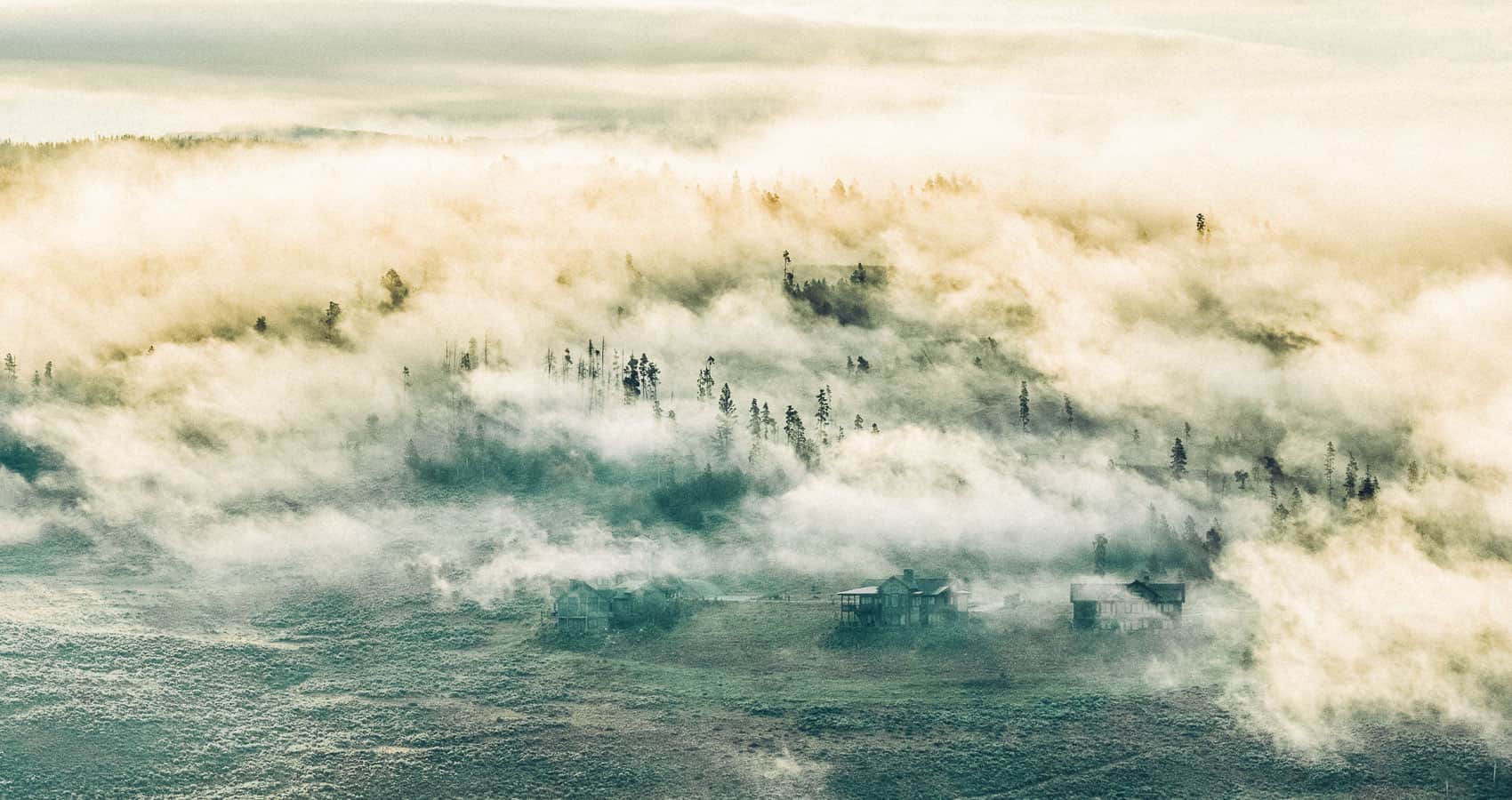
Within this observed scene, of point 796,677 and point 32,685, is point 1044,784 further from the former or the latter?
point 32,685

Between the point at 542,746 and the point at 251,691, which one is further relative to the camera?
the point at 251,691

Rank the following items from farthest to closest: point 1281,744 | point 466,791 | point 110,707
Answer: point 110,707 → point 1281,744 → point 466,791

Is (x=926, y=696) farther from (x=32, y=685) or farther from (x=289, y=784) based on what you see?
(x=32, y=685)

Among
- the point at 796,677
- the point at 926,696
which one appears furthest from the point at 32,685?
the point at 926,696

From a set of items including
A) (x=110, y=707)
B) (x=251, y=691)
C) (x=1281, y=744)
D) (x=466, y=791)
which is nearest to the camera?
(x=466, y=791)

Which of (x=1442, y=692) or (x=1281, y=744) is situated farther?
(x=1442, y=692)

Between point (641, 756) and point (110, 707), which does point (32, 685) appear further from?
point (641, 756)

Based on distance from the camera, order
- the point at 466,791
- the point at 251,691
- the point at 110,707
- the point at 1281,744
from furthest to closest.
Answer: the point at 251,691 → the point at 110,707 → the point at 1281,744 → the point at 466,791

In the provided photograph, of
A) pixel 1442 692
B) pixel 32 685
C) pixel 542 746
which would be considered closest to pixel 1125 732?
pixel 1442 692
